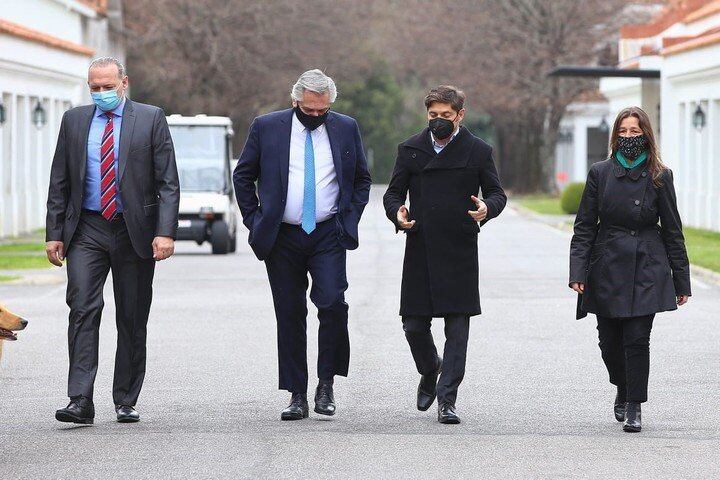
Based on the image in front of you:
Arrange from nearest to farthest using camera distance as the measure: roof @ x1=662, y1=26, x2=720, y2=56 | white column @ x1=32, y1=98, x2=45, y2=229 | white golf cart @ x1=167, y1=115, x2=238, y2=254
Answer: white golf cart @ x1=167, y1=115, x2=238, y2=254, roof @ x1=662, y1=26, x2=720, y2=56, white column @ x1=32, y1=98, x2=45, y2=229

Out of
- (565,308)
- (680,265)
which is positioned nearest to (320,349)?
(680,265)

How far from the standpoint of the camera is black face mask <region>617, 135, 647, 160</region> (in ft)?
28.8

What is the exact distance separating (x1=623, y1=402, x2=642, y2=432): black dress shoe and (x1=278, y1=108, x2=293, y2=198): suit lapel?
2099 millimetres

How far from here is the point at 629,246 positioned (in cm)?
884

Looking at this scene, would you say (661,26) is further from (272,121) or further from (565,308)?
(272,121)

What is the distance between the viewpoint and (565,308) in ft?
55.0

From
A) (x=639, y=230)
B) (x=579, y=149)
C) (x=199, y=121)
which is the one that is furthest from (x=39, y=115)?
(x=579, y=149)

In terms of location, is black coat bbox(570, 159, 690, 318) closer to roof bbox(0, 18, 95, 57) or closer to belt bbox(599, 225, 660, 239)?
belt bbox(599, 225, 660, 239)

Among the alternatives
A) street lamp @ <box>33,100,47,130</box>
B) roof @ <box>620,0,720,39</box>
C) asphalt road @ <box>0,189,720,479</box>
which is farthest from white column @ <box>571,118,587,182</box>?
asphalt road @ <box>0,189,720,479</box>

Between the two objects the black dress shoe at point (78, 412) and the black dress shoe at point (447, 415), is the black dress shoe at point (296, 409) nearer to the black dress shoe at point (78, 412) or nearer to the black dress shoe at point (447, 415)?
the black dress shoe at point (447, 415)

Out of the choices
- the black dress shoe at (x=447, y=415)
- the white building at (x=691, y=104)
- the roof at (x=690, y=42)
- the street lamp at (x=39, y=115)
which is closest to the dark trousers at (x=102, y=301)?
the black dress shoe at (x=447, y=415)

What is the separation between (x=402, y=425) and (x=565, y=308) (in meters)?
8.00

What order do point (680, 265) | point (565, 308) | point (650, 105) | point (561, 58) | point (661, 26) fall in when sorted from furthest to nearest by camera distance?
point (561, 58) → point (661, 26) → point (650, 105) → point (565, 308) → point (680, 265)

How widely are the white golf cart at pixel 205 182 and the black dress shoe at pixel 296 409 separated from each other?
1804 cm
